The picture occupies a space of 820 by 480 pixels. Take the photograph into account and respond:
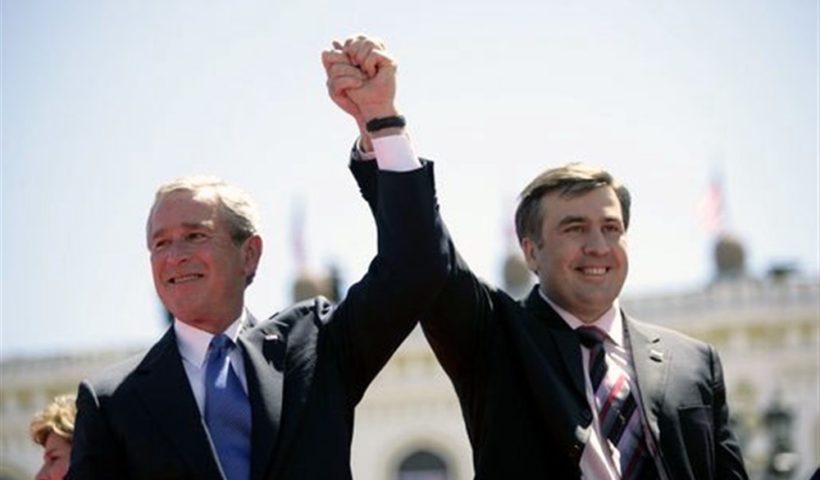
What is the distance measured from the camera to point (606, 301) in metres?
5.24

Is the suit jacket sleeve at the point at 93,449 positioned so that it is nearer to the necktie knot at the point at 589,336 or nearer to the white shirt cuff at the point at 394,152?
the white shirt cuff at the point at 394,152

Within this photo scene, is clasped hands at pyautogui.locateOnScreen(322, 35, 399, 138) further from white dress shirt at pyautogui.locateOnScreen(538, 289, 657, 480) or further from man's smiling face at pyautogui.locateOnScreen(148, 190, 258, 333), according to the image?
white dress shirt at pyautogui.locateOnScreen(538, 289, 657, 480)

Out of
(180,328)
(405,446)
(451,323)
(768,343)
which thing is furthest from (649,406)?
(405,446)

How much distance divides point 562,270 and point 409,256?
639mm

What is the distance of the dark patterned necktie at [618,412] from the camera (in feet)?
16.6

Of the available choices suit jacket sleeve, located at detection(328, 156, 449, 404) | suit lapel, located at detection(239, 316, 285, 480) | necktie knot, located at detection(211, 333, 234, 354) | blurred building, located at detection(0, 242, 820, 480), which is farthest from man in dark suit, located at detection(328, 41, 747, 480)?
blurred building, located at detection(0, 242, 820, 480)

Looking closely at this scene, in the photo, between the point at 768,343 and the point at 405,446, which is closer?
the point at 768,343

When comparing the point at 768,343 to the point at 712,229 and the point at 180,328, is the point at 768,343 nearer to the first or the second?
the point at 712,229

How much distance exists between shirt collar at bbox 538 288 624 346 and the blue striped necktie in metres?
0.98

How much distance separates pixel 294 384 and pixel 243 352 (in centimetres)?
15

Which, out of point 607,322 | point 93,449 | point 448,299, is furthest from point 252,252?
point 607,322

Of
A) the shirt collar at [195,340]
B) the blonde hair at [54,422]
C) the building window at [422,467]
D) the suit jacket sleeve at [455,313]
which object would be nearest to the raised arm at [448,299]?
the suit jacket sleeve at [455,313]

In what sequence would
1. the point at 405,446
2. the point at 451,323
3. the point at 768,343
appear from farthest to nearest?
the point at 405,446, the point at 768,343, the point at 451,323

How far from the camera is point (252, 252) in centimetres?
488
